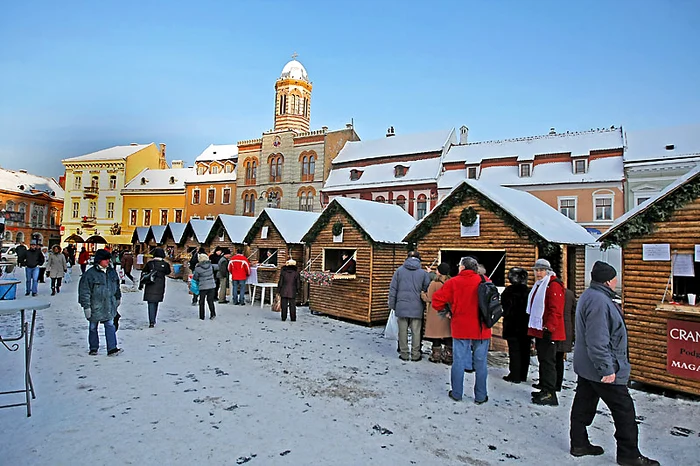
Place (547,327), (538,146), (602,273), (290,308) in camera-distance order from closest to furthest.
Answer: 1. (602,273)
2. (547,327)
3. (290,308)
4. (538,146)

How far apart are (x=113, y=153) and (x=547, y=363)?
58.3m

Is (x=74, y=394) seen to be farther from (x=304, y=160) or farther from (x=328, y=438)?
(x=304, y=160)

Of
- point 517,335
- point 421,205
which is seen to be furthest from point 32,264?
point 421,205

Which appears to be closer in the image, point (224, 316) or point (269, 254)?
point (224, 316)

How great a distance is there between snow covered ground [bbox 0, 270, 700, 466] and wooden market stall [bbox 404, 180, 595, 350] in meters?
2.35

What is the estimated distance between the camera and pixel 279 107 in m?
46.6

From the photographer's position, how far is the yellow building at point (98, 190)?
168 ft

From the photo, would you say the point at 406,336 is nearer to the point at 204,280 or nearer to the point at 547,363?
the point at 547,363

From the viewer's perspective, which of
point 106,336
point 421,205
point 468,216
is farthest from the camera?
point 421,205

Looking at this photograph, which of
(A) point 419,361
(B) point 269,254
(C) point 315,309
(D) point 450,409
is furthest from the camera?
(B) point 269,254

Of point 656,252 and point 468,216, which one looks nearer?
point 656,252

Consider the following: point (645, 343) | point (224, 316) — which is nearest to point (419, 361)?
point (645, 343)

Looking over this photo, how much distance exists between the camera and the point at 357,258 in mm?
12961

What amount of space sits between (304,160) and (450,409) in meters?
36.2
